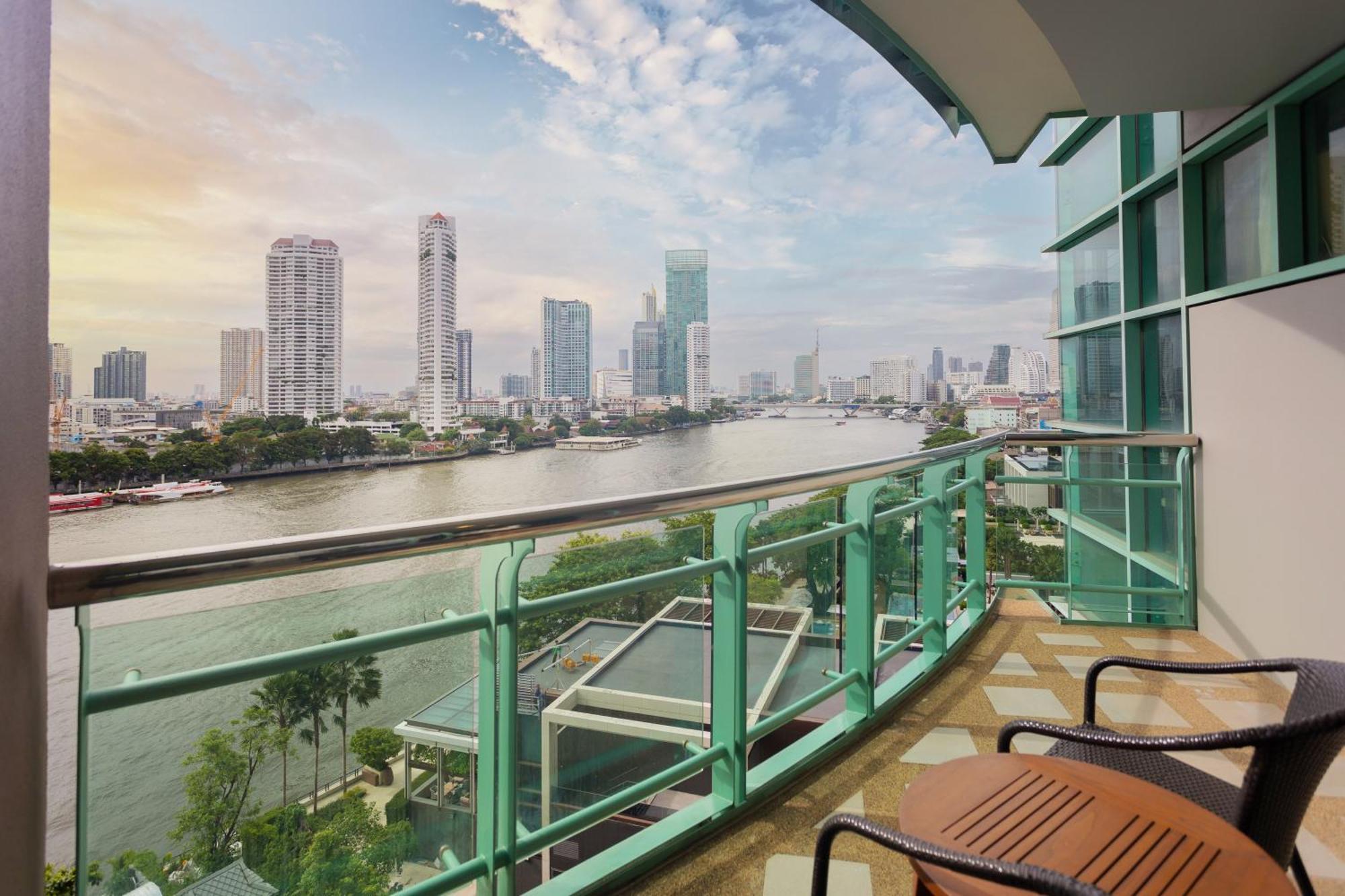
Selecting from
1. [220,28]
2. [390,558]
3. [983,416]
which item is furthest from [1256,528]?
[220,28]

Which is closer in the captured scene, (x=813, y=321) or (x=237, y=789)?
(x=237, y=789)

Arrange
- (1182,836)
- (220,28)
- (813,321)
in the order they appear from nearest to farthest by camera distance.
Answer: (1182,836)
(220,28)
(813,321)

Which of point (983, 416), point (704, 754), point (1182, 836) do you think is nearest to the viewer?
point (1182, 836)

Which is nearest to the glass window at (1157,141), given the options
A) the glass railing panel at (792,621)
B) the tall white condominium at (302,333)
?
the glass railing panel at (792,621)

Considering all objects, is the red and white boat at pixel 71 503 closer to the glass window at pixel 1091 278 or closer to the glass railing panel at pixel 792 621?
the glass railing panel at pixel 792 621

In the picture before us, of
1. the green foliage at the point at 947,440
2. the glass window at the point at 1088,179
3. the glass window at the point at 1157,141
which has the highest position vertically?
the glass window at the point at 1088,179

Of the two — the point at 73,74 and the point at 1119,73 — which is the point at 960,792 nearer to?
the point at 1119,73

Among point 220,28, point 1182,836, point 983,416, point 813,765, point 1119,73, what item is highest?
point 220,28

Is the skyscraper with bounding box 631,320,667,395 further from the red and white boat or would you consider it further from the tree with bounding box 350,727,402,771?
the tree with bounding box 350,727,402,771
